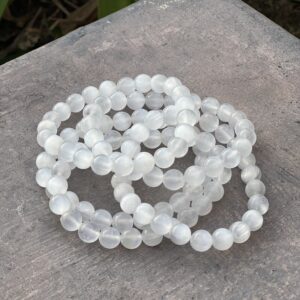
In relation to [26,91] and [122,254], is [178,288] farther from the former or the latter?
[26,91]

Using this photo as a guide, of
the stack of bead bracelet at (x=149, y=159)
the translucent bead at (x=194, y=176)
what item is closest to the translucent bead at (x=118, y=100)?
the stack of bead bracelet at (x=149, y=159)

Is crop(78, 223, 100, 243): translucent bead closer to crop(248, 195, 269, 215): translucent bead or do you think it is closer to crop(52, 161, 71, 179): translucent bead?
crop(52, 161, 71, 179): translucent bead

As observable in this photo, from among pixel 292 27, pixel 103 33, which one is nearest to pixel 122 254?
pixel 103 33

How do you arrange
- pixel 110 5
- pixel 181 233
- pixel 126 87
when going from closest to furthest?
pixel 181 233 → pixel 126 87 → pixel 110 5

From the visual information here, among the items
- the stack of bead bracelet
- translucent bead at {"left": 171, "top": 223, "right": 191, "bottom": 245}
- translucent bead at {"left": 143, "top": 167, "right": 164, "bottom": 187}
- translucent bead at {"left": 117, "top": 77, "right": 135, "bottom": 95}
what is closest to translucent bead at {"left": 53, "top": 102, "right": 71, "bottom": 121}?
the stack of bead bracelet

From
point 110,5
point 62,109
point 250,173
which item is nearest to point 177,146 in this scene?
point 250,173

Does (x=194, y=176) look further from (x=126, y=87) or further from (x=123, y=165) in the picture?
(x=126, y=87)
